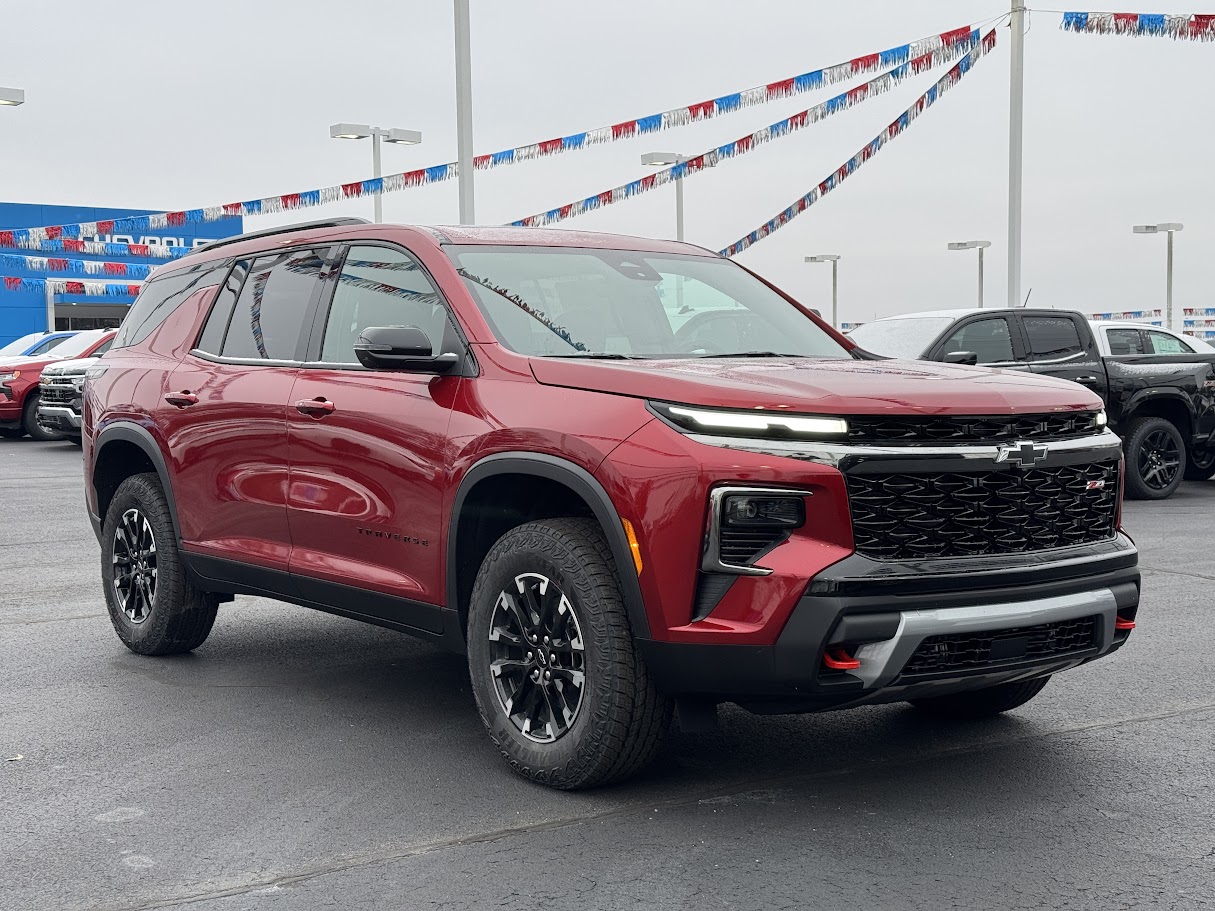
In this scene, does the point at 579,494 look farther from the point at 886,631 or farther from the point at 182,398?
the point at 182,398

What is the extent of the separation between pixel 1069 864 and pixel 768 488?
1.28m

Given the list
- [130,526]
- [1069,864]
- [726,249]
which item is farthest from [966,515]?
[726,249]

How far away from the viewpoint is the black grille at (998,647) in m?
4.06

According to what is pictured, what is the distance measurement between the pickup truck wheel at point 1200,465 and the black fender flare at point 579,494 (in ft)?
38.0

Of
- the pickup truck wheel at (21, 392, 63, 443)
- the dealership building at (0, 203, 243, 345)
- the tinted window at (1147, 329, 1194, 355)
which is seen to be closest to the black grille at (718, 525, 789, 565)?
the tinted window at (1147, 329, 1194, 355)

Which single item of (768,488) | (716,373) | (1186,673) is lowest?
(1186,673)

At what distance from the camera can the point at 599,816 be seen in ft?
14.1

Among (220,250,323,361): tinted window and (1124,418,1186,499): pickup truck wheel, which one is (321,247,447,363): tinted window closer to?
(220,250,323,361): tinted window

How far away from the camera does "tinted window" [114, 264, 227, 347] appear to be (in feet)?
22.1

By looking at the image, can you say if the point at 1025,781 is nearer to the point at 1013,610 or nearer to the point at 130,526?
the point at 1013,610

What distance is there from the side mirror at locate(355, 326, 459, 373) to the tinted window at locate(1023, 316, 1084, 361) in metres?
9.60

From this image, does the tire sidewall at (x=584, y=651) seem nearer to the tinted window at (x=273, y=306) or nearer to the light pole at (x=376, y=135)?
the tinted window at (x=273, y=306)

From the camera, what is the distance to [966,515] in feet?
13.7

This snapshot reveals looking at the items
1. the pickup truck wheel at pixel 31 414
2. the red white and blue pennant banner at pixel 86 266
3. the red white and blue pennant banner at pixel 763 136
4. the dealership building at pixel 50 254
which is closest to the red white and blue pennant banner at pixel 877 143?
the red white and blue pennant banner at pixel 763 136
